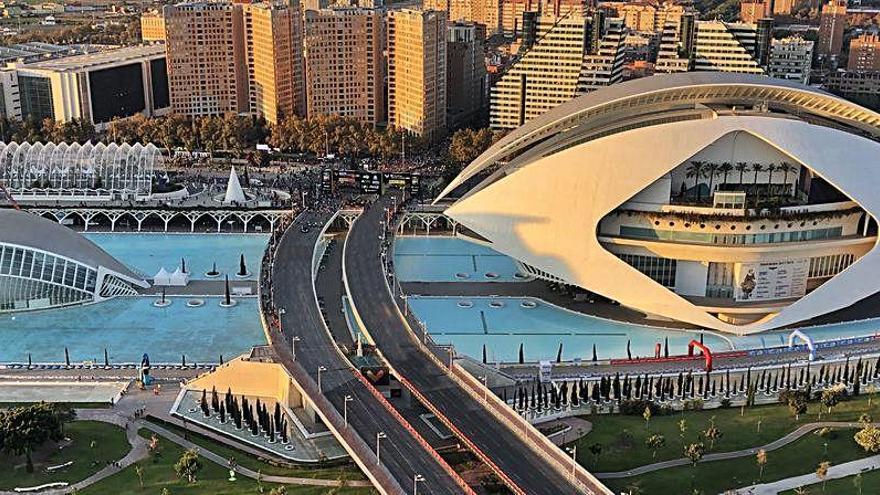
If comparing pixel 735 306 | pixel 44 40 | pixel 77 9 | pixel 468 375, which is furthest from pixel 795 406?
pixel 77 9

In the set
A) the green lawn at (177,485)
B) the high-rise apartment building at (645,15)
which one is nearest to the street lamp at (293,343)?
the green lawn at (177,485)

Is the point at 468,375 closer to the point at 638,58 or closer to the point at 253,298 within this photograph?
the point at 253,298

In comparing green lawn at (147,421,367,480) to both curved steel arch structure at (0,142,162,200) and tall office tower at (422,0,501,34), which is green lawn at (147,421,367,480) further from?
tall office tower at (422,0,501,34)

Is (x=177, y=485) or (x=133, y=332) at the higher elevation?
(x=133, y=332)

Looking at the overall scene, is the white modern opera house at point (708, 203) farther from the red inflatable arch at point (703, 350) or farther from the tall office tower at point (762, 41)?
the tall office tower at point (762, 41)

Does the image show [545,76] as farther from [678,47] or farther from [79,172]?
[79,172]

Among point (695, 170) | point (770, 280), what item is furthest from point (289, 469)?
point (770, 280)

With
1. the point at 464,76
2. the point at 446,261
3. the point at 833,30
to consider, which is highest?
the point at 833,30
